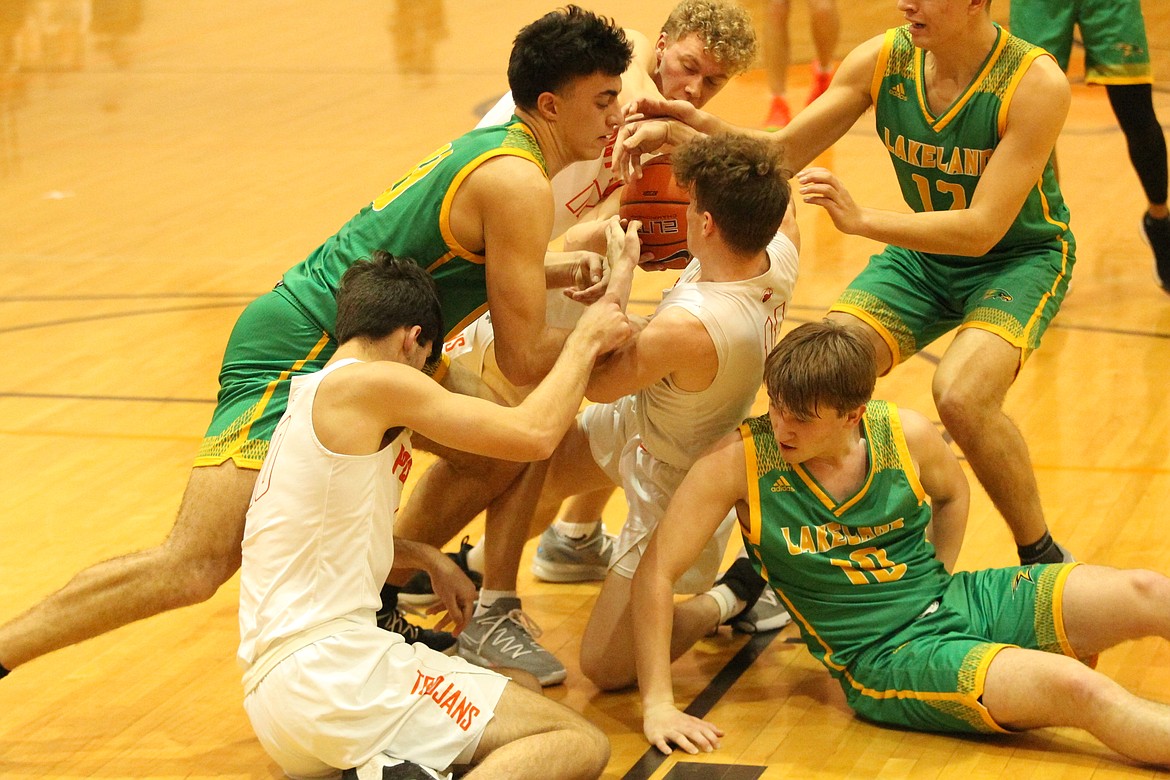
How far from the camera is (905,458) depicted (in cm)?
387

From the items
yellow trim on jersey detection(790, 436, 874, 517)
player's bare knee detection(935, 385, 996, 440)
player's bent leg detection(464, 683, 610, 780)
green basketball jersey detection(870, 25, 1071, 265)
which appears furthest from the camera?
green basketball jersey detection(870, 25, 1071, 265)

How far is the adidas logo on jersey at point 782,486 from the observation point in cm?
385

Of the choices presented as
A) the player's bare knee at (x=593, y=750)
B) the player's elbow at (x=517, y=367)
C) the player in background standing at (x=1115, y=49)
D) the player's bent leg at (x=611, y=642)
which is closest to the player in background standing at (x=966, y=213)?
the player's elbow at (x=517, y=367)

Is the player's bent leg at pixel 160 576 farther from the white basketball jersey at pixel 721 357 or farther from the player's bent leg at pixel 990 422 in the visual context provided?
the player's bent leg at pixel 990 422

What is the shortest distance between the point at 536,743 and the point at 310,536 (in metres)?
0.72

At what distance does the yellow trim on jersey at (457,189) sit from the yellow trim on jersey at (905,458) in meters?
1.17

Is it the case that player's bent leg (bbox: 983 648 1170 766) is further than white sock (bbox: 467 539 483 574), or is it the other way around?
white sock (bbox: 467 539 483 574)

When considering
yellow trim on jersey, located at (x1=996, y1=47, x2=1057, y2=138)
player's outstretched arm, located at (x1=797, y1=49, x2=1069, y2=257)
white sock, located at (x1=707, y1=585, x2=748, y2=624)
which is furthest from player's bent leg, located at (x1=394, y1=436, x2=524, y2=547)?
yellow trim on jersey, located at (x1=996, y1=47, x2=1057, y2=138)

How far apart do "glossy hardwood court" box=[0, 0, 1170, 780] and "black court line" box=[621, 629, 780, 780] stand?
0.01 meters

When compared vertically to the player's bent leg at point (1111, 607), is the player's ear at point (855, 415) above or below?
above

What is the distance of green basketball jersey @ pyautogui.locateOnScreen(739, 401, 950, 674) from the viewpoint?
12.5ft

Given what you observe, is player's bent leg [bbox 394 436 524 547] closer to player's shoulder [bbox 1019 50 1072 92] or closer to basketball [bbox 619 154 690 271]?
basketball [bbox 619 154 690 271]

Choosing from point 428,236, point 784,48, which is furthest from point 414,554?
point 784,48

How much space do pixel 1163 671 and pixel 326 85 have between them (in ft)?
37.0
